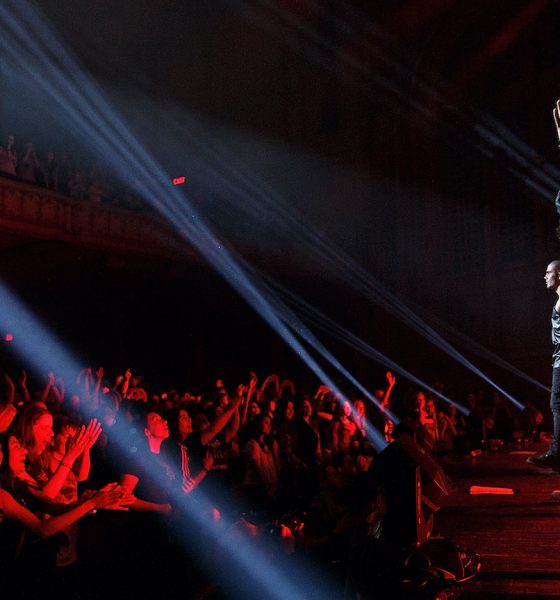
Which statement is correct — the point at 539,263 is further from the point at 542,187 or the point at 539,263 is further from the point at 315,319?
the point at 315,319

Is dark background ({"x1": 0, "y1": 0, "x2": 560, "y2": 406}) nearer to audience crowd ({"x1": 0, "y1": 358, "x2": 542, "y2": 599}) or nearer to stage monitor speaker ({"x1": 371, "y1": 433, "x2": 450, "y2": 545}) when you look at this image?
audience crowd ({"x1": 0, "y1": 358, "x2": 542, "y2": 599})

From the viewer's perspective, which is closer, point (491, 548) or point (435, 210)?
point (491, 548)

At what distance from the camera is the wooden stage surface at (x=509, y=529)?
3.01m

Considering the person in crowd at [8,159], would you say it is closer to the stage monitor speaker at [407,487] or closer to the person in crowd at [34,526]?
the person in crowd at [34,526]

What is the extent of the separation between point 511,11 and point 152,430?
1632 cm

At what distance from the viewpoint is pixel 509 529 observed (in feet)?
12.8

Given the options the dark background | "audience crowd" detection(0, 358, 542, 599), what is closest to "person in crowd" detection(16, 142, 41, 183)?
the dark background

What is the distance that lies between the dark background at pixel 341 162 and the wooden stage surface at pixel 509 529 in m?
9.34

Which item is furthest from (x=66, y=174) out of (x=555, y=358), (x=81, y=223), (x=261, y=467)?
(x=555, y=358)

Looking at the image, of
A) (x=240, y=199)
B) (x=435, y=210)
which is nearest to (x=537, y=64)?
(x=435, y=210)

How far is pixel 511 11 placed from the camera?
55.3 ft

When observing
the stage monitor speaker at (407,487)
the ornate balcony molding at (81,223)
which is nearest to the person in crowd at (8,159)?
the ornate balcony molding at (81,223)

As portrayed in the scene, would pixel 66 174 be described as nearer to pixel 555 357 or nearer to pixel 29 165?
pixel 29 165

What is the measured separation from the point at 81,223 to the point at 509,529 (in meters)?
9.74
